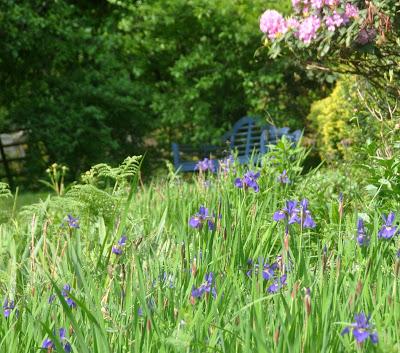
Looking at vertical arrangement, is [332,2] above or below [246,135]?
above

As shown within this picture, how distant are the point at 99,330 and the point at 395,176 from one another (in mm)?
2123

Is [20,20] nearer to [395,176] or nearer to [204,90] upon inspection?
[204,90]

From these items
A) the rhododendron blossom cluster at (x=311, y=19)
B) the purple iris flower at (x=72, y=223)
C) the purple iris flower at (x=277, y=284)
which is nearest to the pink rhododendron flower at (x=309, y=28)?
the rhododendron blossom cluster at (x=311, y=19)

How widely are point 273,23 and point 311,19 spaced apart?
0.33 meters

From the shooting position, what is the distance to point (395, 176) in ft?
12.0

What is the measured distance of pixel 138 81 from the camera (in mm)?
12062

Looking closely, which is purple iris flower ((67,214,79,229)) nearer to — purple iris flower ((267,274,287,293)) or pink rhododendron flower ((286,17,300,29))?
purple iris flower ((267,274,287,293))

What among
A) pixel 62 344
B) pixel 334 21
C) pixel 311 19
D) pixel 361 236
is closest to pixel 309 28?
pixel 311 19

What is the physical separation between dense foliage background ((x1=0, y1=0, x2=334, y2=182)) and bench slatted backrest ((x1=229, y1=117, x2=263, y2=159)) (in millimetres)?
167

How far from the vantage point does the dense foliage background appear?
10867mm

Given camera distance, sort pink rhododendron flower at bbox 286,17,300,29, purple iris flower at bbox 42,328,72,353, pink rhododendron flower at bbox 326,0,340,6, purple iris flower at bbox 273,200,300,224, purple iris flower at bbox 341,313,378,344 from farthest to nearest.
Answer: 1. pink rhododendron flower at bbox 286,17,300,29
2. pink rhododendron flower at bbox 326,0,340,6
3. purple iris flower at bbox 273,200,300,224
4. purple iris flower at bbox 42,328,72,353
5. purple iris flower at bbox 341,313,378,344

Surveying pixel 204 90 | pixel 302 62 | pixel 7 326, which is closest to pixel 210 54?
pixel 204 90

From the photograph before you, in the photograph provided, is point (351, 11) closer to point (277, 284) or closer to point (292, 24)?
point (292, 24)

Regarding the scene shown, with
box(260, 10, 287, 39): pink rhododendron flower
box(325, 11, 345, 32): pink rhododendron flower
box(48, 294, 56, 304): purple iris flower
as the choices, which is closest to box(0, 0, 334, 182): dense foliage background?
box(260, 10, 287, 39): pink rhododendron flower
